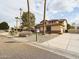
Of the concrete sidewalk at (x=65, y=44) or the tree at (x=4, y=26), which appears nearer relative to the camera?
the concrete sidewalk at (x=65, y=44)

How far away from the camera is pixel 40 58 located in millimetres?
10016

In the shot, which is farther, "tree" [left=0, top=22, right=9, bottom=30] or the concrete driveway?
"tree" [left=0, top=22, right=9, bottom=30]

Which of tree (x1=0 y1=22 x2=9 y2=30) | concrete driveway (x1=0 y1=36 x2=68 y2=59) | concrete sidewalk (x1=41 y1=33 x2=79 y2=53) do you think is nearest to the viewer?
concrete driveway (x1=0 y1=36 x2=68 y2=59)

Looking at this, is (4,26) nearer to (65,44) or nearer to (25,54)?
(65,44)

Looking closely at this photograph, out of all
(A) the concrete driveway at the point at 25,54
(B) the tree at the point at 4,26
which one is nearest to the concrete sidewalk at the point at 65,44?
(A) the concrete driveway at the point at 25,54

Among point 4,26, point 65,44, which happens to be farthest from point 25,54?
point 4,26

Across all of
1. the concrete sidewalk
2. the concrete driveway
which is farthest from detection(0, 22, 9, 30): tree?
the concrete driveway

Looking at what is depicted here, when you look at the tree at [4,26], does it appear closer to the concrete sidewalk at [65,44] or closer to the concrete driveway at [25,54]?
the concrete sidewalk at [65,44]

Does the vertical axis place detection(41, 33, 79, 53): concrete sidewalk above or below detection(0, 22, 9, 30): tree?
below

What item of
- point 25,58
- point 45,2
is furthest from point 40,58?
point 45,2

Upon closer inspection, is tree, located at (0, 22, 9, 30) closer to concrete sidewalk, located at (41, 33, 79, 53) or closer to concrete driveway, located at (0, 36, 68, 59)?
concrete sidewalk, located at (41, 33, 79, 53)

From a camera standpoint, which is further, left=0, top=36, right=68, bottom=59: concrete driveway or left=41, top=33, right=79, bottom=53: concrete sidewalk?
left=41, top=33, right=79, bottom=53: concrete sidewalk

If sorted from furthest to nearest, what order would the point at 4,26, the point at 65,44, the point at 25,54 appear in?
the point at 4,26, the point at 65,44, the point at 25,54

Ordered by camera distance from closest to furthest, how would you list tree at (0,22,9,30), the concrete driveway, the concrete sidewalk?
the concrete driveway, the concrete sidewalk, tree at (0,22,9,30)
